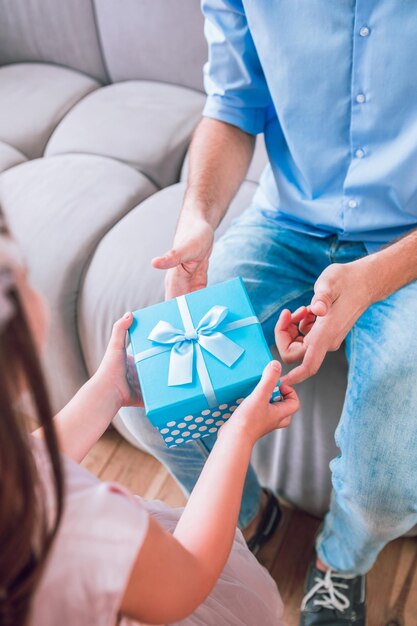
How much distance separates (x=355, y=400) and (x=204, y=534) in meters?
0.33

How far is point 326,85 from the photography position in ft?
3.18

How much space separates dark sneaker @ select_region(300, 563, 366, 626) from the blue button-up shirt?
653mm

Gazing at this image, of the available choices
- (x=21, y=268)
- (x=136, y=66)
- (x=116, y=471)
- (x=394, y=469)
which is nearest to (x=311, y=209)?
(x=394, y=469)

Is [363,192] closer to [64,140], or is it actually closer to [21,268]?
[21,268]

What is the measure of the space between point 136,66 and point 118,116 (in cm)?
26

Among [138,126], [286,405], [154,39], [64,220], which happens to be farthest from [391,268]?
[154,39]

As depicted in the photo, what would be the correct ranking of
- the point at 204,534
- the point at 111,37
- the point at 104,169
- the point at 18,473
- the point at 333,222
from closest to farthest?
the point at 18,473
the point at 204,534
the point at 333,222
the point at 104,169
the point at 111,37

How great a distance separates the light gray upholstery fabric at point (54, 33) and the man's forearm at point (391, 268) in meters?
1.38

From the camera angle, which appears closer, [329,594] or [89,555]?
[89,555]

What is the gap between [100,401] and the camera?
0.86m

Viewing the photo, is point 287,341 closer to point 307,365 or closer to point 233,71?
point 307,365

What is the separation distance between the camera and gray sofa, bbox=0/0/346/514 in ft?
3.92

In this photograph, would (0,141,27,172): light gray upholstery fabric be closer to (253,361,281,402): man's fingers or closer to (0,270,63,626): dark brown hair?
(253,361,281,402): man's fingers

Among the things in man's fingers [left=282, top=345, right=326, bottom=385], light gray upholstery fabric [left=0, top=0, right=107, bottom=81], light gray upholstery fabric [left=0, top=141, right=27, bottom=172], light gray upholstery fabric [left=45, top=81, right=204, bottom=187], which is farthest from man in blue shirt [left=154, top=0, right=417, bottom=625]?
light gray upholstery fabric [left=0, top=0, right=107, bottom=81]
